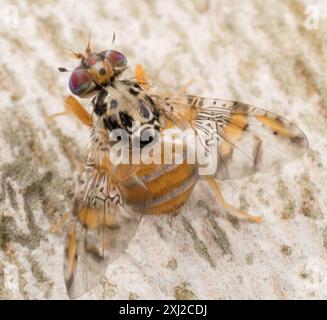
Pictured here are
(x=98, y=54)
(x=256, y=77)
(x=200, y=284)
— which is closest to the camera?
(x=200, y=284)

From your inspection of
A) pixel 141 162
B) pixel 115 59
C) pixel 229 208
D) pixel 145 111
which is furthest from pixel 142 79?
pixel 229 208

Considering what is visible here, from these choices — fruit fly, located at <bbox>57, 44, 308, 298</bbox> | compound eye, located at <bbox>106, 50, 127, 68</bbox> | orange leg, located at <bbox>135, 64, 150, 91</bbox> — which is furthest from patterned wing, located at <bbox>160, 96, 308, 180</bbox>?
compound eye, located at <bbox>106, 50, 127, 68</bbox>

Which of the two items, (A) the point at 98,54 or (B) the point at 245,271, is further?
(A) the point at 98,54

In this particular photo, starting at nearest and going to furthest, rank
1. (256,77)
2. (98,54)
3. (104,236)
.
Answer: (104,236)
(98,54)
(256,77)

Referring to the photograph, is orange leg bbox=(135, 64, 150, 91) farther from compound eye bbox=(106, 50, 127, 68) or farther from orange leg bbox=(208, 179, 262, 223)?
orange leg bbox=(208, 179, 262, 223)

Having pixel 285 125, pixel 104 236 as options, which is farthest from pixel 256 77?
pixel 104 236
